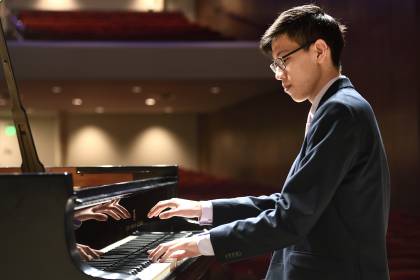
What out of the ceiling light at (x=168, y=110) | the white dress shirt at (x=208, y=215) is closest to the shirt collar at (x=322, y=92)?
the white dress shirt at (x=208, y=215)

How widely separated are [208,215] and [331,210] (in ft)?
1.44

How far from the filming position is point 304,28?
142 cm

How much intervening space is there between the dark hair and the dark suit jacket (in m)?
0.09

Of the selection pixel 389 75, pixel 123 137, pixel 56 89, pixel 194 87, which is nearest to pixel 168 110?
pixel 123 137

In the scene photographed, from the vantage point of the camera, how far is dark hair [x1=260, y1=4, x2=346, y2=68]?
142 centimetres

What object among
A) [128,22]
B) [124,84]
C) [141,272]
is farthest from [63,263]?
[128,22]

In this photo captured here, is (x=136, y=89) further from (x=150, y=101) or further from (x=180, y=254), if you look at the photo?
(x=180, y=254)

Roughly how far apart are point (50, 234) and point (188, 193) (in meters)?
5.68

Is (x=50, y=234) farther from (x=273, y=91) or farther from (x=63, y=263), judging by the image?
(x=273, y=91)

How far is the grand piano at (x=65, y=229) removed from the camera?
129cm

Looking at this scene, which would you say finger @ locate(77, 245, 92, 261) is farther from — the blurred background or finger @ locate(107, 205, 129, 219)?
the blurred background

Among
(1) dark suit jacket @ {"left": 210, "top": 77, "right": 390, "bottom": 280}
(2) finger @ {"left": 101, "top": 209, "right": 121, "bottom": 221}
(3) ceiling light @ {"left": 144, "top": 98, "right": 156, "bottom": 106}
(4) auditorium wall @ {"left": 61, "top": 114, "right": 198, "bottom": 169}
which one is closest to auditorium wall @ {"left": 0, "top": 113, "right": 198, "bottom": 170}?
(4) auditorium wall @ {"left": 61, "top": 114, "right": 198, "bottom": 169}

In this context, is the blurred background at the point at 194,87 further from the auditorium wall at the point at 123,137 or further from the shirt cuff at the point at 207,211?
the shirt cuff at the point at 207,211

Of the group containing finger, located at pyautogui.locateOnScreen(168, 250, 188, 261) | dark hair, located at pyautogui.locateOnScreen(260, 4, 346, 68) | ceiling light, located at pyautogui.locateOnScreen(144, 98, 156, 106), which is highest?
dark hair, located at pyautogui.locateOnScreen(260, 4, 346, 68)
